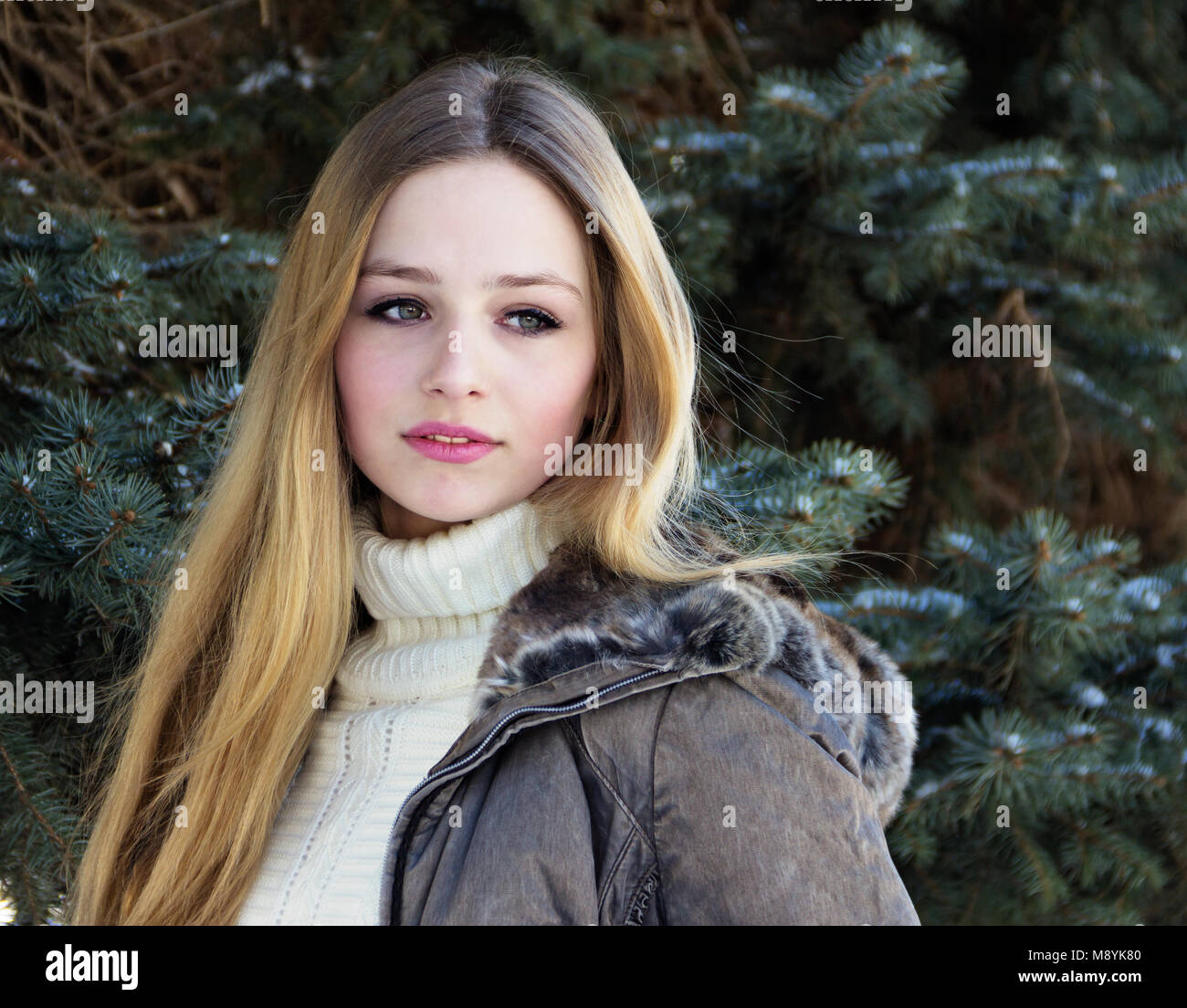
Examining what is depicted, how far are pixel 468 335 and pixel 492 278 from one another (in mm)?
66

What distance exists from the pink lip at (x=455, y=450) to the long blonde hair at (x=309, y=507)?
0.34ft

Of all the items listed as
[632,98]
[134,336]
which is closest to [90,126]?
[134,336]

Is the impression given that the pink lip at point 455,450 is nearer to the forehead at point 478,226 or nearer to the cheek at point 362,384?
the cheek at point 362,384

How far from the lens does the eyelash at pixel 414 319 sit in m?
1.24

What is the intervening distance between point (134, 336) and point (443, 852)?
93 cm

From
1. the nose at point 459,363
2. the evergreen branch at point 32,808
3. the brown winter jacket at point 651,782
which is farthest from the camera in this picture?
the evergreen branch at point 32,808

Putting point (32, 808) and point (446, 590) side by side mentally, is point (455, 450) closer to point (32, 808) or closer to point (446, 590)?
point (446, 590)

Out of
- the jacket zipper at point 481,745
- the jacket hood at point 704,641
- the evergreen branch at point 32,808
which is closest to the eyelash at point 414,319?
the jacket hood at point 704,641

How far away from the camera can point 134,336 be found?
1616mm

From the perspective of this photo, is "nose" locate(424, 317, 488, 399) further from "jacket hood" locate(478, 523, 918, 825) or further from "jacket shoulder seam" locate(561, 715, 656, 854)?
"jacket shoulder seam" locate(561, 715, 656, 854)

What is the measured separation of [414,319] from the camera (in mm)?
1248

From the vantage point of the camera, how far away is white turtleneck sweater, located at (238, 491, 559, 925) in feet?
3.91

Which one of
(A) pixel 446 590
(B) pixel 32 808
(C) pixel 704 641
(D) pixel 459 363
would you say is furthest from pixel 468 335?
(B) pixel 32 808

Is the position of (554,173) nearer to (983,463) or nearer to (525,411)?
(525,411)
